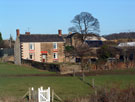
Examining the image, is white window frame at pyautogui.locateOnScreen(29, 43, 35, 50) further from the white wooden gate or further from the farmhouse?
the white wooden gate

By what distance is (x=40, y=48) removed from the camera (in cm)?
6600

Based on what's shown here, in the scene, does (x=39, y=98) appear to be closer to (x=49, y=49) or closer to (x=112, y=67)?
(x=112, y=67)

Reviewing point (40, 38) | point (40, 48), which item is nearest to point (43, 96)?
point (40, 48)

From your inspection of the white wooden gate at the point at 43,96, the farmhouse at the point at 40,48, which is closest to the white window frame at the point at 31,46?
the farmhouse at the point at 40,48

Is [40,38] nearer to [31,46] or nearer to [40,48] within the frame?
[40,48]

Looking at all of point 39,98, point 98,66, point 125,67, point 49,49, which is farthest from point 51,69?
point 39,98

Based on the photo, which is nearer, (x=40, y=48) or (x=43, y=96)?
(x=43, y=96)

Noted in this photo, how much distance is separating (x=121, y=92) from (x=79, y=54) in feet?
119

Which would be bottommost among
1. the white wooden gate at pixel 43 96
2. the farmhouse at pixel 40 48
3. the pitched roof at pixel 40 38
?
the white wooden gate at pixel 43 96

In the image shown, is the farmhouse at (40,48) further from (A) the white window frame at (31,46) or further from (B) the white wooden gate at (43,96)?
(B) the white wooden gate at (43,96)

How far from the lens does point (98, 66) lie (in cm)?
4553

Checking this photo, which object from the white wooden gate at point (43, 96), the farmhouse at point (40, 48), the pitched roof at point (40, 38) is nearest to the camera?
the white wooden gate at point (43, 96)

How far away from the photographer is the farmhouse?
214 feet

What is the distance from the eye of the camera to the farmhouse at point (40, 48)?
6525 cm
